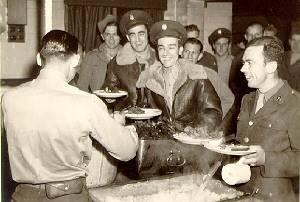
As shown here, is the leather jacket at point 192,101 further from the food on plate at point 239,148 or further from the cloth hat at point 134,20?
the cloth hat at point 134,20

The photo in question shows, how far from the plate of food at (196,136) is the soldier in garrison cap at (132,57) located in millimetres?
1702

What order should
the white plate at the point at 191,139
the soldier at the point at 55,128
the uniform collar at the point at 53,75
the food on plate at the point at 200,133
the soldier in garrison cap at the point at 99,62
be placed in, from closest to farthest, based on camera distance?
Answer: the soldier at the point at 55,128, the uniform collar at the point at 53,75, the white plate at the point at 191,139, the food on plate at the point at 200,133, the soldier in garrison cap at the point at 99,62

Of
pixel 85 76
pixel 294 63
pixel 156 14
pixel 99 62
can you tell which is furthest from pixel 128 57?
pixel 156 14

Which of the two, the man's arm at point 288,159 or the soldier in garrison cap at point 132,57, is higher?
the soldier in garrison cap at point 132,57

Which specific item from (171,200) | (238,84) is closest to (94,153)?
(171,200)

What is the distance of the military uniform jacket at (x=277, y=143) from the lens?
277cm

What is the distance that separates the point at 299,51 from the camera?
673 cm

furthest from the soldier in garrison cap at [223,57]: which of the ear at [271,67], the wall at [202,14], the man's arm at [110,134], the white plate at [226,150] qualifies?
the man's arm at [110,134]

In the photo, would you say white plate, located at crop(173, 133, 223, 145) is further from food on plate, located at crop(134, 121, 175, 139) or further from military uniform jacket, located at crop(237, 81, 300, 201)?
military uniform jacket, located at crop(237, 81, 300, 201)

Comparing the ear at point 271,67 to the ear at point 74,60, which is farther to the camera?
the ear at point 271,67

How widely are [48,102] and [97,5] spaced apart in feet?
18.9

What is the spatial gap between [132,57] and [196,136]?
2.26m

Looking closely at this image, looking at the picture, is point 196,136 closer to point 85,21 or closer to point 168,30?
point 168,30

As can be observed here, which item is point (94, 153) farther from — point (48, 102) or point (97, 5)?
point (97, 5)
